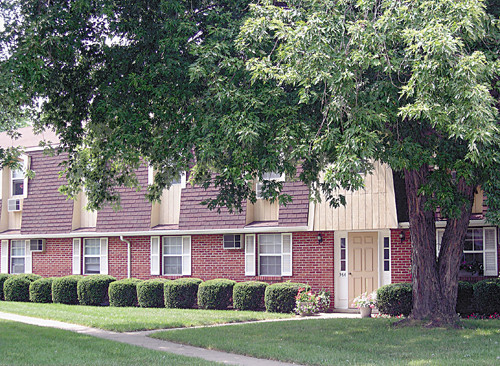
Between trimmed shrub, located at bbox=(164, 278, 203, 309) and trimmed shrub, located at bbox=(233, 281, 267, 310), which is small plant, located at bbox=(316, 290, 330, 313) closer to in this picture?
trimmed shrub, located at bbox=(233, 281, 267, 310)

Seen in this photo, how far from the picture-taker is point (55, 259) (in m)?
27.0

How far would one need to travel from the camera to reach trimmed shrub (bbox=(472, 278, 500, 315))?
17.6 m

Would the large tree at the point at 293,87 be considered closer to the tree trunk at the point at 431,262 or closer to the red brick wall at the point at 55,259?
the tree trunk at the point at 431,262

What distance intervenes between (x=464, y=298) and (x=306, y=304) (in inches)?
169

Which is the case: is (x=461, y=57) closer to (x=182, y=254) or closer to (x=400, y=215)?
(x=400, y=215)

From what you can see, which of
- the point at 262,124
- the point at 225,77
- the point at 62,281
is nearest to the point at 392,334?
the point at 262,124

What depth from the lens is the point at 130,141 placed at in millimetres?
12875

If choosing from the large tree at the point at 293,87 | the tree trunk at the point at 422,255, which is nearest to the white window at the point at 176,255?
the large tree at the point at 293,87

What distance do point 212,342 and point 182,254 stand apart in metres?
11.0

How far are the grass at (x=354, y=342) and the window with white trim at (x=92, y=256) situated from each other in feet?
36.7

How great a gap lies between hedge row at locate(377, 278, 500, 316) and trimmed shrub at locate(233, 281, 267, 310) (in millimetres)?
3951

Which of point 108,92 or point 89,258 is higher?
point 108,92

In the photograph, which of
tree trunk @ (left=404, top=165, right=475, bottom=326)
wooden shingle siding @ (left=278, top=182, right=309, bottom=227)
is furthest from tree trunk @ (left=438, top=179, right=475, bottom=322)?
wooden shingle siding @ (left=278, top=182, right=309, bottom=227)

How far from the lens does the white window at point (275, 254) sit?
21886 mm
